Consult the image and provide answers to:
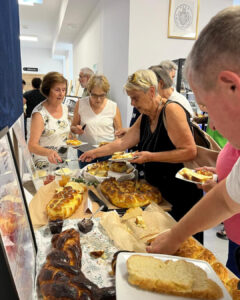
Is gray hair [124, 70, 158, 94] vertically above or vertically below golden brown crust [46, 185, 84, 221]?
above

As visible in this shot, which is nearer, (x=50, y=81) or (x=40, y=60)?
(x=50, y=81)

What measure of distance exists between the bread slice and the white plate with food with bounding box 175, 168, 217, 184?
69 centimetres

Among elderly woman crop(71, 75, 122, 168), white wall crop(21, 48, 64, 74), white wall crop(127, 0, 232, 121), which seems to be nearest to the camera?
elderly woman crop(71, 75, 122, 168)

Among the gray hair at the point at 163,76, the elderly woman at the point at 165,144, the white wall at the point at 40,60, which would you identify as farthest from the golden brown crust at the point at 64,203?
the white wall at the point at 40,60

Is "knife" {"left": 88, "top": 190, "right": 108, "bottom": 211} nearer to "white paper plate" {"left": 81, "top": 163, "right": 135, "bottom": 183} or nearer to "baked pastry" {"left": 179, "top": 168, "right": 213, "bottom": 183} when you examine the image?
"white paper plate" {"left": 81, "top": 163, "right": 135, "bottom": 183}

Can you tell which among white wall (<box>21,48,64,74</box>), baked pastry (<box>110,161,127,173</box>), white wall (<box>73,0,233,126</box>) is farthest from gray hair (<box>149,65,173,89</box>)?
white wall (<box>21,48,64,74</box>)

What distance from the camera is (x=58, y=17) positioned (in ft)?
26.7

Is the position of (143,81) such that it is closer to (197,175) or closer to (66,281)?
(197,175)

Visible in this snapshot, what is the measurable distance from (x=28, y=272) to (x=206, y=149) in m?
1.30

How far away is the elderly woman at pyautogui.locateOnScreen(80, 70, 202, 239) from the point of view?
63.5 inches

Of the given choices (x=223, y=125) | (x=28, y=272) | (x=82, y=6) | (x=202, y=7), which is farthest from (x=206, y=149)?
(x=82, y=6)

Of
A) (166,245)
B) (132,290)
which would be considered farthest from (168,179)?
(132,290)

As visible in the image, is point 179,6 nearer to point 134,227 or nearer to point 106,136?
point 106,136

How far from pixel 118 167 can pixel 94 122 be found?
1.09 meters
